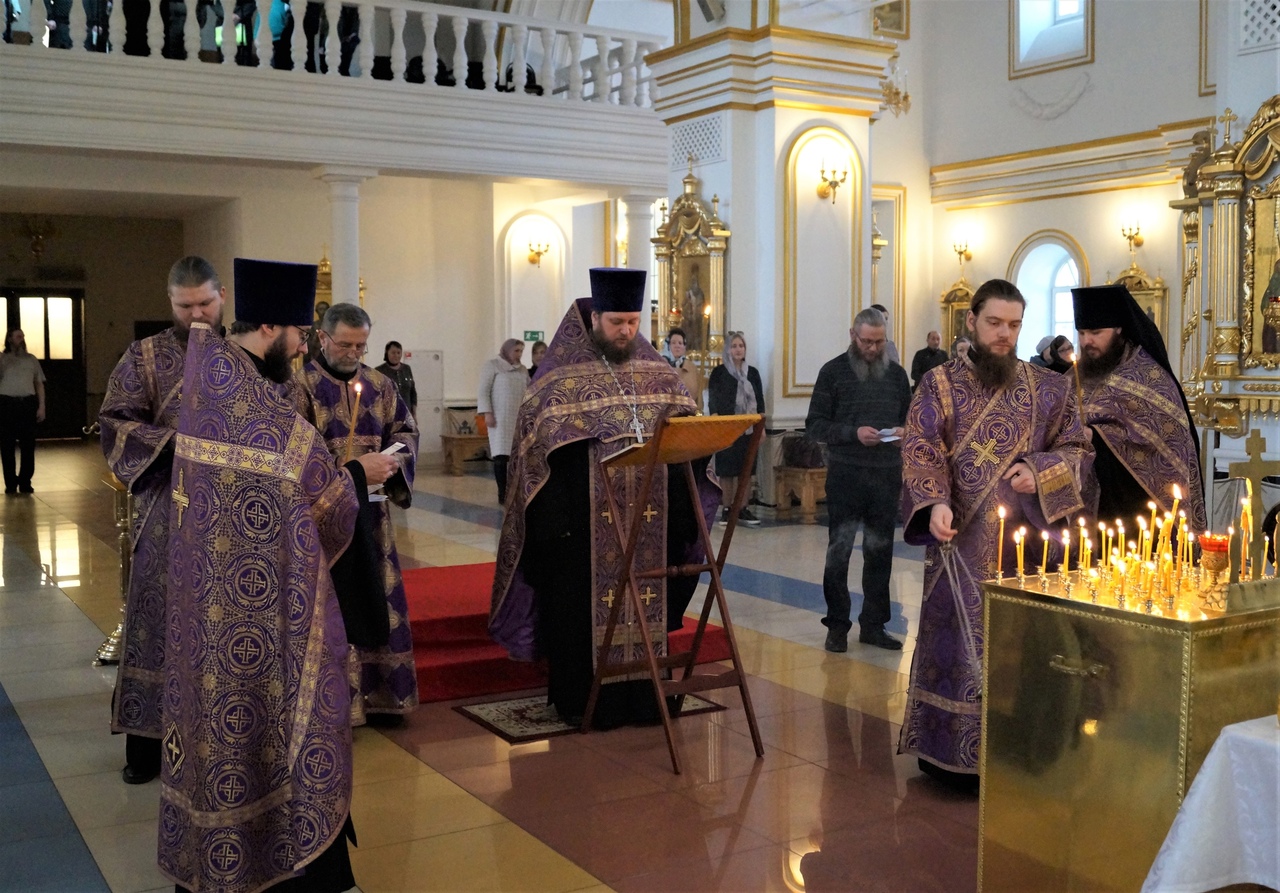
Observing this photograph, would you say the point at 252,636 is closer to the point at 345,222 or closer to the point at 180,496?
the point at 180,496

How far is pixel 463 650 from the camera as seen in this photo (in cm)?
561

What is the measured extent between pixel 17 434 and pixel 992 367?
1182 centimetres

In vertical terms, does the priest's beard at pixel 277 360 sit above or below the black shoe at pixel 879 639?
above

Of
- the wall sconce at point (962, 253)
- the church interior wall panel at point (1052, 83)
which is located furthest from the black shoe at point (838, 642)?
the wall sconce at point (962, 253)

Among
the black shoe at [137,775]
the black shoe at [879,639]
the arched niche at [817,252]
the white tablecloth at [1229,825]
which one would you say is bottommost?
the black shoe at [137,775]

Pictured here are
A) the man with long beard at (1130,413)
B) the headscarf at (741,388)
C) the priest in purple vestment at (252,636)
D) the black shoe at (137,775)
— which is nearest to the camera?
the priest in purple vestment at (252,636)

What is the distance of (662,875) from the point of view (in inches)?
138

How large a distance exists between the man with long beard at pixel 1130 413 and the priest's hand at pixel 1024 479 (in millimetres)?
634

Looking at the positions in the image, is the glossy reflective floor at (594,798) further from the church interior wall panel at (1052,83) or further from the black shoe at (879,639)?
the church interior wall panel at (1052,83)

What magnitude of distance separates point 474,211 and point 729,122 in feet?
22.0

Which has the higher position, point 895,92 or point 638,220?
point 895,92

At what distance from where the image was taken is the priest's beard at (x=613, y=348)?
4.91m

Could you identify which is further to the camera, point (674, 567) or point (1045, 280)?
point (1045, 280)

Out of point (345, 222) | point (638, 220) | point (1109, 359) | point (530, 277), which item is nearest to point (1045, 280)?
point (638, 220)
